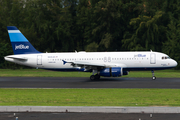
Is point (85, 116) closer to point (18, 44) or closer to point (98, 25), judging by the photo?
point (18, 44)

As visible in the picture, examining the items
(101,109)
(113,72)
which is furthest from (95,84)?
(101,109)

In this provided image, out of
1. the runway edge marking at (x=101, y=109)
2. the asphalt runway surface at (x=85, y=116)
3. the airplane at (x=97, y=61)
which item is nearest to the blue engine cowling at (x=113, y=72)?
the airplane at (x=97, y=61)

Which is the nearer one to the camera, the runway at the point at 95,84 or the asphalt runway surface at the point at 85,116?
the asphalt runway surface at the point at 85,116

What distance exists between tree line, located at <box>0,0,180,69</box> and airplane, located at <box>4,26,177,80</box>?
25.5 meters

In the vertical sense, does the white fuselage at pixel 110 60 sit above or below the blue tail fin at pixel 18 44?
below

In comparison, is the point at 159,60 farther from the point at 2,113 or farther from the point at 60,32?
the point at 60,32

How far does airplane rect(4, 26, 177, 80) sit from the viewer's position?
30438 mm

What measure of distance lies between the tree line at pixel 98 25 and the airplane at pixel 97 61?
25.5m

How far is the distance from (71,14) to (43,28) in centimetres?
819

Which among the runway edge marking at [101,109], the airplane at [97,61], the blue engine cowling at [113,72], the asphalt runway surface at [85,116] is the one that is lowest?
the asphalt runway surface at [85,116]

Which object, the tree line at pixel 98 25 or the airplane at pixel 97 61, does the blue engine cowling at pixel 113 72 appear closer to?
the airplane at pixel 97 61

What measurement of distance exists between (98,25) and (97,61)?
3484cm

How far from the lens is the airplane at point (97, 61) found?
3044 centimetres

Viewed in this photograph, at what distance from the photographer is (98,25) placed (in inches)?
2613
